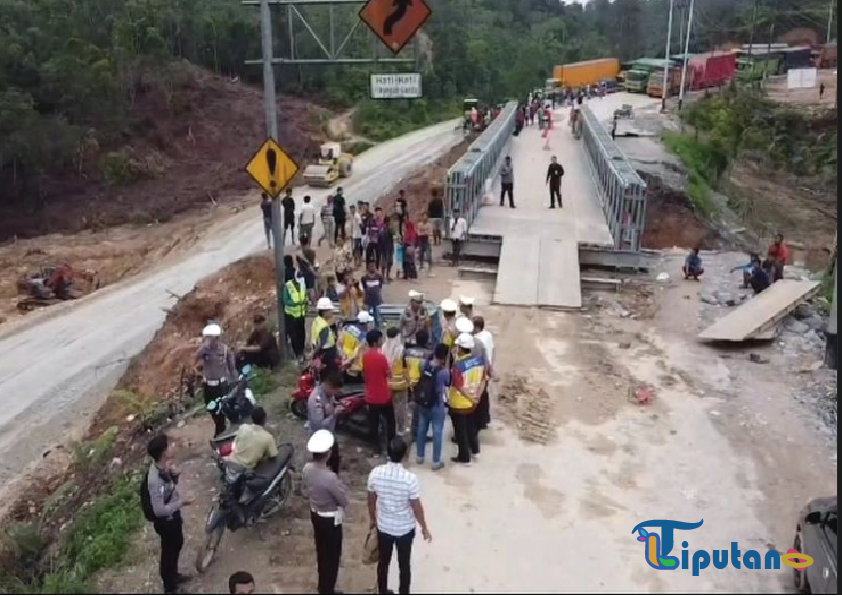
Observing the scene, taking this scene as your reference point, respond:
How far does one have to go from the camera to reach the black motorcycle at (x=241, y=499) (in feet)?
24.1

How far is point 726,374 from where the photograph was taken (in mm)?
11867

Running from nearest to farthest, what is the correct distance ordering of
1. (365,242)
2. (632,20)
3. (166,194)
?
1. (365,242)
2. (166,194)
3. (632,20)

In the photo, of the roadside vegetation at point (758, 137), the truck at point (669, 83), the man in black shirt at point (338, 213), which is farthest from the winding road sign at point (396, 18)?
the truck at point (669, 83)

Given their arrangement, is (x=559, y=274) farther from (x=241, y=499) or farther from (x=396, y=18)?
(x=241, y=499)

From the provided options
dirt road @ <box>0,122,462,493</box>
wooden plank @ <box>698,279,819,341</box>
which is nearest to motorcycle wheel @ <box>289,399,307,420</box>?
A: wooden plank @ <box>698,279,819,341</box>

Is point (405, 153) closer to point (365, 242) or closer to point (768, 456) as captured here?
point (365, 242)

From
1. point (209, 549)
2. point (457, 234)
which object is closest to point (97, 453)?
point (209, 549)

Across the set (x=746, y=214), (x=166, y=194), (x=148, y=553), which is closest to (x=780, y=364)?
(x=148, y=553)

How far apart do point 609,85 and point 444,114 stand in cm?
1343

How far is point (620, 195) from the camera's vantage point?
16359 millimetres

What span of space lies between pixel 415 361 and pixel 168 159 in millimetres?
33194

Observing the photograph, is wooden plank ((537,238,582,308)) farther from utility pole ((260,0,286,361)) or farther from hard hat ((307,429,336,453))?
hard hat ((307,429,336,453))

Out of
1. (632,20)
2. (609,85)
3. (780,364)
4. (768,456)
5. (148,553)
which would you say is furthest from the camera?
(632,20)

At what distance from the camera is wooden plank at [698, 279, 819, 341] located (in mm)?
12797
